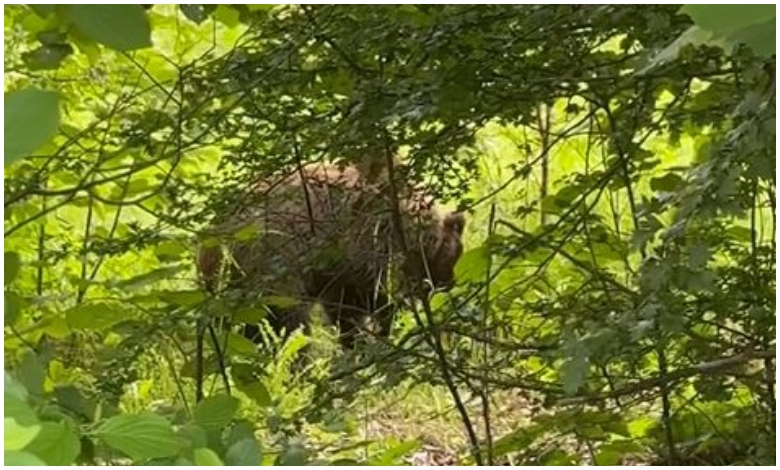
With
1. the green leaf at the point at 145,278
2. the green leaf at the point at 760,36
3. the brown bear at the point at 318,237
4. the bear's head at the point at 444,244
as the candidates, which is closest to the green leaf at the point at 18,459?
the green leaf at the point at 760,36

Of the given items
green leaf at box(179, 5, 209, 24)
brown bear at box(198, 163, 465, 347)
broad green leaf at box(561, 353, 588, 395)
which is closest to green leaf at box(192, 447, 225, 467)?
broad green leaf at box(561, 353, 588, 395)

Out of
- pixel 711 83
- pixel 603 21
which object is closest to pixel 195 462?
pixel 603 21

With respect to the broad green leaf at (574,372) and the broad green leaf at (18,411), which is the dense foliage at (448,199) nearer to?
the broad green leaf at (574,372)

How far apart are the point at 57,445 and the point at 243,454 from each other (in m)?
0.17

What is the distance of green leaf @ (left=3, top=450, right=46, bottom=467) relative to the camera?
→ 568 millimetres

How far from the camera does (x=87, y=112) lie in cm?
227

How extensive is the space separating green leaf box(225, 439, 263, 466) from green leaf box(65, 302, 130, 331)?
35.2 inches

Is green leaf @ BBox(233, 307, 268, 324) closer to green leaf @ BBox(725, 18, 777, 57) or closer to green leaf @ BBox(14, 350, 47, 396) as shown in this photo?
green leaf @ BBox(14, 350, 47, 396)

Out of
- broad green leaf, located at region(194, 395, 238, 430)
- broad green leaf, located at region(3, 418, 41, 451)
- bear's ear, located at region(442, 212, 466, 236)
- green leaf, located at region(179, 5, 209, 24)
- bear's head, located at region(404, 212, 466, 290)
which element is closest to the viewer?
broad green leaf, located at region(3, 418, 41, 451)

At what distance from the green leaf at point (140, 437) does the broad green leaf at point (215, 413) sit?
7.5 inches

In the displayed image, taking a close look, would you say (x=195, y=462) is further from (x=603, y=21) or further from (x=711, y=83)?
(x=711, y=83)

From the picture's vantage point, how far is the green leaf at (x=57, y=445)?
2.19 ft

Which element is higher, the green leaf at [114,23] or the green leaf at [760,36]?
the green leaf at [114,23]

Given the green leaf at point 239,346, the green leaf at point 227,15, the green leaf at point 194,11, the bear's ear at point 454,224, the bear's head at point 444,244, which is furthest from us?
the bear's ear at point 454,224
